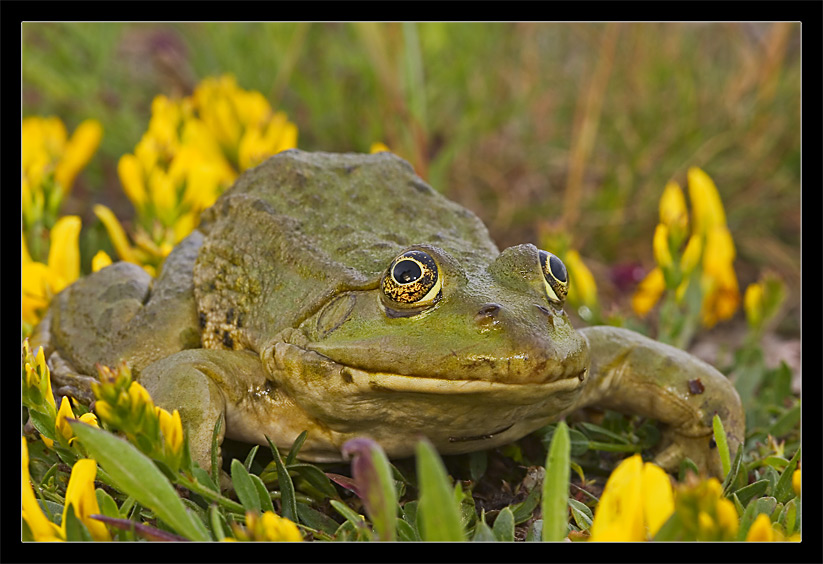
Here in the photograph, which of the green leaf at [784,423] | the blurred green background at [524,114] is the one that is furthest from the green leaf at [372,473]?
the blurred green background at [524,114]

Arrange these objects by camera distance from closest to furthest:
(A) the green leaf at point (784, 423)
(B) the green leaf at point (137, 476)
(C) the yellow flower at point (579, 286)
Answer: (B) the green leaf at point (137, 476)
(A) the green leaf at point (784, 423)
(C) the yellow flower at point (579, 286)

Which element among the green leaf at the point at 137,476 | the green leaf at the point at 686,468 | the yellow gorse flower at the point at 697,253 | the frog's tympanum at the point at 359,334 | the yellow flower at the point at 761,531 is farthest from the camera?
the yellow gorse flower at the point at 697,253

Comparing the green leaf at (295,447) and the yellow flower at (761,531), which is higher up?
the green leaf at (295,447)

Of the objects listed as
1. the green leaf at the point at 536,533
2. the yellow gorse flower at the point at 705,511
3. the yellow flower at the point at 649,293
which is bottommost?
the green leaf at the point at 536,533

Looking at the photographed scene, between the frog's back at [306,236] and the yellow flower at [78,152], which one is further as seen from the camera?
the yellow flower at [78,152]

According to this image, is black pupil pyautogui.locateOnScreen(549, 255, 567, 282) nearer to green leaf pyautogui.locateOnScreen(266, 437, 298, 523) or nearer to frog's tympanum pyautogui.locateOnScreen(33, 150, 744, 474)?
frog's tympanum pyautogui.locateOnScreen(33, 150, 744, 474)

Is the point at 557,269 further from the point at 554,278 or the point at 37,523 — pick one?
the point at 37,523

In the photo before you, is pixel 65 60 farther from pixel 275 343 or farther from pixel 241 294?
pixel 275 343

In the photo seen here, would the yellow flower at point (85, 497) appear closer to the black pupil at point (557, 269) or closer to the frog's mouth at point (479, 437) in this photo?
the frog's mouth at point (479, 437)
